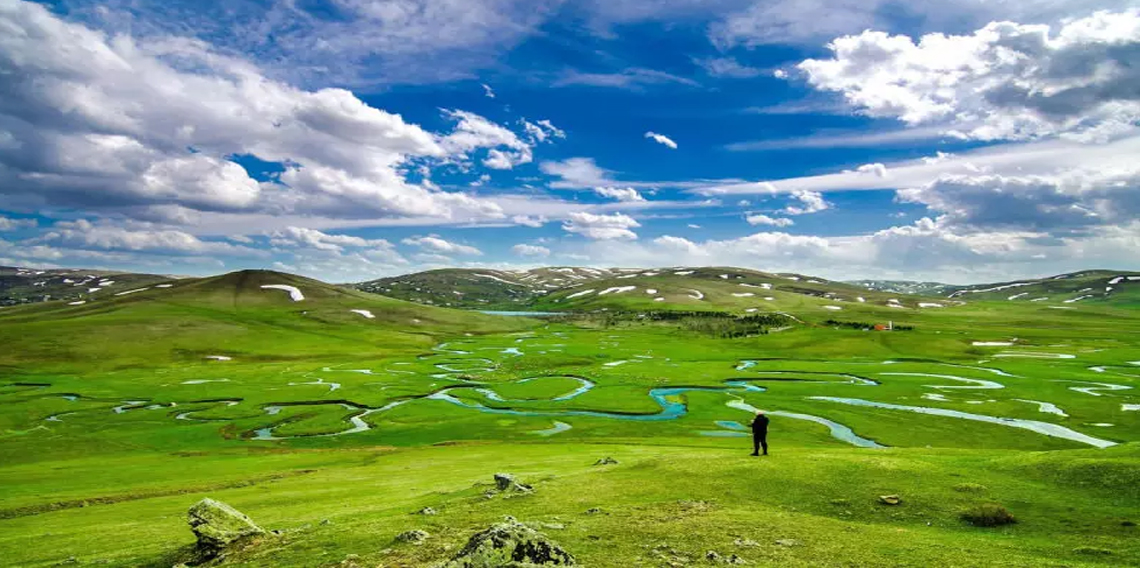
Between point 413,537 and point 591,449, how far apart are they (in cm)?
3978

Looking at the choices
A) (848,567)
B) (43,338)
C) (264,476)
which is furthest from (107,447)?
(43,338)

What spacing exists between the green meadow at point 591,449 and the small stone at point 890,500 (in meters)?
0.32

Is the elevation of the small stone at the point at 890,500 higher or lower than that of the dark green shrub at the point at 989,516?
lower

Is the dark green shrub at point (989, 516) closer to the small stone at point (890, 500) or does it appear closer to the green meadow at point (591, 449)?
the green meadow at point (591, 449)

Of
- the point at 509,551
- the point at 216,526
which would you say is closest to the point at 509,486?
the point at 216,526

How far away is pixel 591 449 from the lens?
59469mm

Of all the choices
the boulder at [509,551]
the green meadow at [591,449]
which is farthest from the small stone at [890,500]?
the boulder at [509,551]

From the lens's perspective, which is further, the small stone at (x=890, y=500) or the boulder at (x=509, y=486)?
the boulder at (x=509, y=486)

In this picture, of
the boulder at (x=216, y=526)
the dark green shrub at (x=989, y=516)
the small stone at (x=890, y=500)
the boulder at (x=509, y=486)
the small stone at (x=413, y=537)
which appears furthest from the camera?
the boulder at (x=509, y=486)

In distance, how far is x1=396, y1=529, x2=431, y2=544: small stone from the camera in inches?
833

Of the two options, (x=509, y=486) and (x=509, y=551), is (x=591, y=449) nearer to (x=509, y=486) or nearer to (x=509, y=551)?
(x=509, y=486)

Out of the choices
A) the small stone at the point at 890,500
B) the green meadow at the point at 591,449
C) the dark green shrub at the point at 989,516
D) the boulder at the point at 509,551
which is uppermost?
the boulder at the point at 509,551

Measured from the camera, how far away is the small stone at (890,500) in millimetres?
24480

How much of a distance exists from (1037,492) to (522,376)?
125 m
